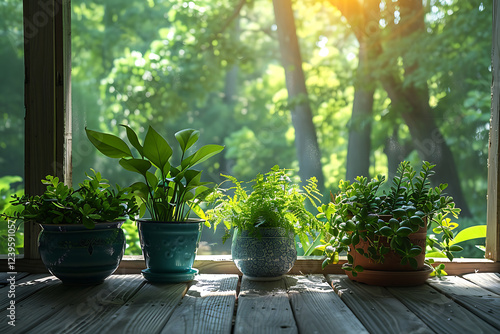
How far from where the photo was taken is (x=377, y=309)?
995mm

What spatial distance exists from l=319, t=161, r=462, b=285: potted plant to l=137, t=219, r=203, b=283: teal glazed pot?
0.41 meters

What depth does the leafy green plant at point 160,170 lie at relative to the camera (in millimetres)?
1285

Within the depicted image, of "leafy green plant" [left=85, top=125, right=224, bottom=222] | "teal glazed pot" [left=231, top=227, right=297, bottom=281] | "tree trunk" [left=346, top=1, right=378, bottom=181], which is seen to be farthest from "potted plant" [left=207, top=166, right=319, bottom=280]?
"tree trunk" [left=346, top=1, right=378, bottom=181]

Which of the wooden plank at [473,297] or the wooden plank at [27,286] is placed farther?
the wooden plank at [27,286]

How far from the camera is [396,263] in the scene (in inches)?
49.7

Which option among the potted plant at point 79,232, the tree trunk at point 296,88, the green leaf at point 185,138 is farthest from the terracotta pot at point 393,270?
the tree trunk at point 296,88

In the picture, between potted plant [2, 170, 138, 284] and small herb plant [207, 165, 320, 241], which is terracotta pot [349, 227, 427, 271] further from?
potted plant [2, 170, 138, 284]

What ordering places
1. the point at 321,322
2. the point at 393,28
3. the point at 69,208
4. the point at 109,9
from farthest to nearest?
the point at 109,9
the point at 393,28
the point at 69,208
the point at 321,322

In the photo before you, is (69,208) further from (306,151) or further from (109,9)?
(109,9)

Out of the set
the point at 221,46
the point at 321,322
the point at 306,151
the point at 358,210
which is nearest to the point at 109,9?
the point at 221,46

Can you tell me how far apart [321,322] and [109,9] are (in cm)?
305

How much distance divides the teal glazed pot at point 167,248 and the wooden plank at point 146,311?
42mm

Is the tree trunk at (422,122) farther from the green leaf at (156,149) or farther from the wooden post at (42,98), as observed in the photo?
the wooden post at (42,98)

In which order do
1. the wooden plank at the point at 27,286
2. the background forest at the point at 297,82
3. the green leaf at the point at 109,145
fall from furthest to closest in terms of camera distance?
the background forest at the point at 297,82
the green leaf at the point at 109,145
the wooden plank at the point at 27,286
